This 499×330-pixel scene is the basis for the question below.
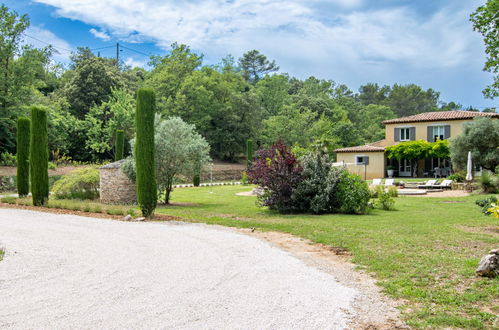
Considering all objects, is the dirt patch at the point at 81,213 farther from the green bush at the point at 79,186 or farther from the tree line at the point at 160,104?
the tree line at the point at 160,104

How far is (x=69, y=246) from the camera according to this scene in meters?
8.73

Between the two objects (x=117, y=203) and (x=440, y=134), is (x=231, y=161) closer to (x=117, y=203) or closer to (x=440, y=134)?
(x=440, y=134)

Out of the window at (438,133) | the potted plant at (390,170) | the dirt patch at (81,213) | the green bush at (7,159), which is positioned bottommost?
the dirt patch at (81,213)

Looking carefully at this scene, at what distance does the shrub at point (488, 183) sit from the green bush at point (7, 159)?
1233 inches

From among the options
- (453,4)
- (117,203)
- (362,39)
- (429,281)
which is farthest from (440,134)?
(429,281)

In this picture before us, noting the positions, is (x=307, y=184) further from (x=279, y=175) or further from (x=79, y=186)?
(x=79, y=186)

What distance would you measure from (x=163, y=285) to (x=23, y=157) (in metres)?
18.4

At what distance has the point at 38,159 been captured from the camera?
1812cm

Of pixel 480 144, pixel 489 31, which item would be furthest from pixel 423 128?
pixel 489 31

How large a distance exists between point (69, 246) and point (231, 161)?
1572 inches

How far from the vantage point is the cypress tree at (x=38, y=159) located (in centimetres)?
1772

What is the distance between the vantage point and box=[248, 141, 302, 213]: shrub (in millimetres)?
14820

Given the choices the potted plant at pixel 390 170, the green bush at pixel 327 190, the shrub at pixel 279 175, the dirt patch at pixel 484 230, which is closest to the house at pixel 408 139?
the potted plant at pixel 390 170

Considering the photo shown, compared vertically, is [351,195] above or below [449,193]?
above
